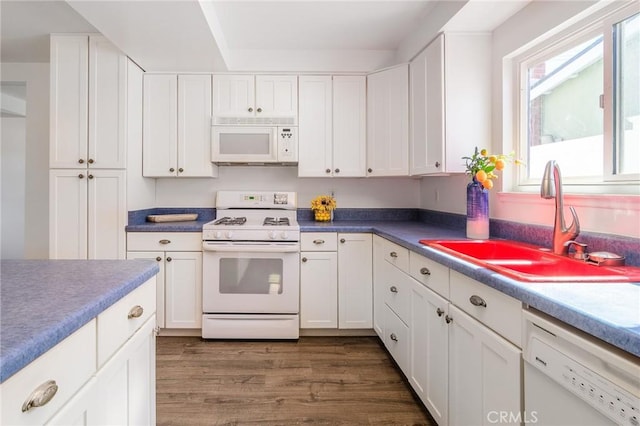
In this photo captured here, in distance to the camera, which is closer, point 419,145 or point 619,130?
point 619,130

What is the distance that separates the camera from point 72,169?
2557 millimetres

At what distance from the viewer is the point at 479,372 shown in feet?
3.88

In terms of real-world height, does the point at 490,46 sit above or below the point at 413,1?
below

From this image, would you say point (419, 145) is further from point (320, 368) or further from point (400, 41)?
point (320, 368)

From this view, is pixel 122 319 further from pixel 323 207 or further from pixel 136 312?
pixel 323 207

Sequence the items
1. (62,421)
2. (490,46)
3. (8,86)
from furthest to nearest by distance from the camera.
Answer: (8,86) < (490,46) < (62,421)

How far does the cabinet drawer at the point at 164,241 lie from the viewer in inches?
102

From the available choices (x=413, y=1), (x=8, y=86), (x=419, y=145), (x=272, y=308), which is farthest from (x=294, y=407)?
(x=8, y=86)

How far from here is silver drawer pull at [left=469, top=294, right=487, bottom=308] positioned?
1.15 meters

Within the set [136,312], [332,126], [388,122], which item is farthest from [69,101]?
[388,122]

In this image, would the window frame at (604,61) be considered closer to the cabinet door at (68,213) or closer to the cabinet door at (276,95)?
the cabinet door at (276,95)

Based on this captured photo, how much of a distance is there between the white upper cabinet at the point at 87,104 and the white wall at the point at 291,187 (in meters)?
0.66

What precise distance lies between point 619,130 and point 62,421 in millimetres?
2120

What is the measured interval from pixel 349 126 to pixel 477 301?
2106 mm
